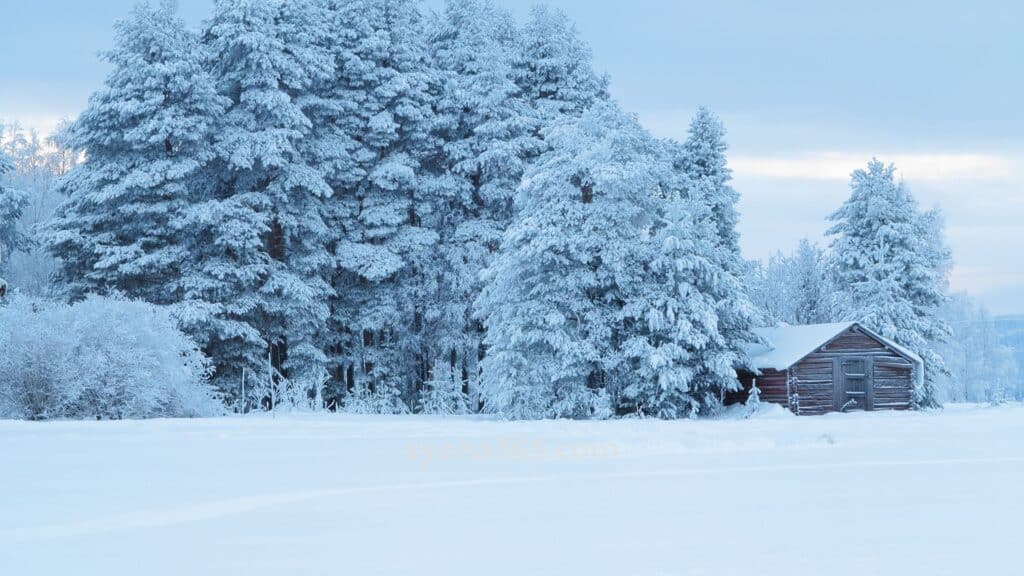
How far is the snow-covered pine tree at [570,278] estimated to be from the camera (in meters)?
31.0

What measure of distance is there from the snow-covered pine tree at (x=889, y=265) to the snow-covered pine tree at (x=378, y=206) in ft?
60.1

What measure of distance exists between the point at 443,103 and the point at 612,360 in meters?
13.6

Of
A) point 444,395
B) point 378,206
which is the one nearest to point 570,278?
point 444,395

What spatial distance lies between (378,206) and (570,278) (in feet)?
33.1

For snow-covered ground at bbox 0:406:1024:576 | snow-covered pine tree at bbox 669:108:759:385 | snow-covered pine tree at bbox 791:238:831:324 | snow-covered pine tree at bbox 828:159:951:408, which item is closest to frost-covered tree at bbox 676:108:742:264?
snow-covered pine tree at bbox 669:108:759:385

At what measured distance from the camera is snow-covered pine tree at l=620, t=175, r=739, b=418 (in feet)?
101

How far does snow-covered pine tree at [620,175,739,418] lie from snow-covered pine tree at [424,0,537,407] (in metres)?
7.14

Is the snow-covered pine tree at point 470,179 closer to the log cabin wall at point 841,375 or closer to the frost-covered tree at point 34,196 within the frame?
the log cabin wall at point 841,375

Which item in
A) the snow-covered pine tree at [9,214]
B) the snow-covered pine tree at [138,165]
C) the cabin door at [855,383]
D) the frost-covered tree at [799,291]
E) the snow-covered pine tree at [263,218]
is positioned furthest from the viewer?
the frost-covered tree at [799,291]

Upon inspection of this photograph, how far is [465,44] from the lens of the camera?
136 ft

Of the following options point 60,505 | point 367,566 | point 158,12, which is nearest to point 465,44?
point 158,12

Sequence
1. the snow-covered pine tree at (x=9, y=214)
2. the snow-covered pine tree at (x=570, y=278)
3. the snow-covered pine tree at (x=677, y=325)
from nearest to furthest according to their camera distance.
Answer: the snow-covered pine tree at (x=677, y=325)
the snow-covered pine tree at (x=570, y=278)
the snow-covered pine tree at (x=9, y=214)

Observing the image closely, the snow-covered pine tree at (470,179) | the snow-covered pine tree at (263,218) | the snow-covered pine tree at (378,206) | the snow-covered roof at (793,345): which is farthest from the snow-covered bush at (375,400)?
the snow-covered roof at (793,345)

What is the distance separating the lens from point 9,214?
35625mm
